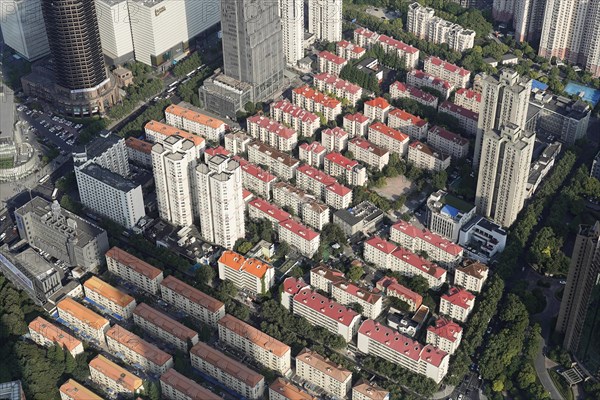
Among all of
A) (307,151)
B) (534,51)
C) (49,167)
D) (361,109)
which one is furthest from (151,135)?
(534,51)

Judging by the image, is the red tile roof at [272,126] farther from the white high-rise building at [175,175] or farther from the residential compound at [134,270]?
the residential compound at [134,270]

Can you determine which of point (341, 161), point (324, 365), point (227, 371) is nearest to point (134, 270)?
point (227, 371)

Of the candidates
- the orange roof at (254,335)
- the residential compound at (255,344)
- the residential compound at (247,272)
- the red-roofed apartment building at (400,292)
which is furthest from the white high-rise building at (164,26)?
the red-roofed apartment building at (400,292)

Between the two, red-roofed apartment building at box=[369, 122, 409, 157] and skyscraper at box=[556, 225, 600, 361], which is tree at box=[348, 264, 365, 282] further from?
red-roofed apartment building at box=[369, 122, 409, 157]

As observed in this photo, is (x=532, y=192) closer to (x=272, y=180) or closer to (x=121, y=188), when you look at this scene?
(x=272, y=180)

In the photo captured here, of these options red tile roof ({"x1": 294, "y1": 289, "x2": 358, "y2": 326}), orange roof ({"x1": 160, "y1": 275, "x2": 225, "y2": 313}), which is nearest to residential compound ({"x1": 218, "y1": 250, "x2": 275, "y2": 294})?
orange roof ({"x1": 160, "y1": 275, "x2": 225, "y2": 313})
